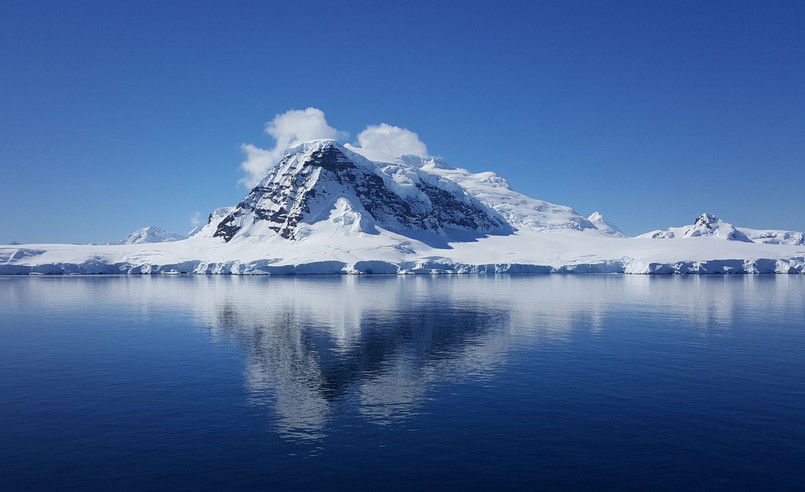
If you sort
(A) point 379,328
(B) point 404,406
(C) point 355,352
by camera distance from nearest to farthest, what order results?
1. (B) point 404,406
2. (C) point 355,352
3. (A) point 379,328

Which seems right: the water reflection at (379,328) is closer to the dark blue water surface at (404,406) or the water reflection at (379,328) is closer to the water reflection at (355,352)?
the water reflection at (355,352)

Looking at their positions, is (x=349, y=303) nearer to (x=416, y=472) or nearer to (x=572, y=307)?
(x=572, y=307)

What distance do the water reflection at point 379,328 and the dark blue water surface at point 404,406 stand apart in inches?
8.8

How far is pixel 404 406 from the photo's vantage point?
22266 mm

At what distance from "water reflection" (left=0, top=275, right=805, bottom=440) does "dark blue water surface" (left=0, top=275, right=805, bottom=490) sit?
0.22 m

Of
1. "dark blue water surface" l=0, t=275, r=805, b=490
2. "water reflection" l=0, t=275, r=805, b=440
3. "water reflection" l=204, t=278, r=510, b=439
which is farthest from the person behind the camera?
"water reflection" l=0, t=275, r=805, b=440

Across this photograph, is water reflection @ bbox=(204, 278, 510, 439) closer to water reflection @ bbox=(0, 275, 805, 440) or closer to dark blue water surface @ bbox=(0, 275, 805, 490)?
water reflection @ bbox=(0, 275, 805, 440)

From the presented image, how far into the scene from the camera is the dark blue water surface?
15922 mm

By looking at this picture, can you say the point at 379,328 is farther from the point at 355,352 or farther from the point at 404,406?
the point at 404,406

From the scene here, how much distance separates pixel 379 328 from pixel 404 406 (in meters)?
21.7

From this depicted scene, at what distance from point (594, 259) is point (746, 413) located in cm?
13934

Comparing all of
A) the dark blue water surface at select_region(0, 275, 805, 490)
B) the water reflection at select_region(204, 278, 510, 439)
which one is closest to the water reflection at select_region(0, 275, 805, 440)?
the water reflection at select_region(204, 278, 510, 439)

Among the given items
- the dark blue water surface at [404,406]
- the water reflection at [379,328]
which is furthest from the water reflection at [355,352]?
the dark blue water surface at [404,406]

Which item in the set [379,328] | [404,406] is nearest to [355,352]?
[379,328]
